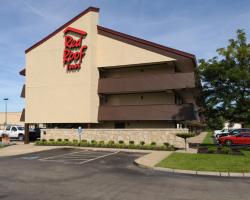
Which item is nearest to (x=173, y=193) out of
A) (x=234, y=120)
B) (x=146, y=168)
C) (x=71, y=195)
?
(x=71, y=195)

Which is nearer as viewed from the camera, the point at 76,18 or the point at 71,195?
the point at 71,195

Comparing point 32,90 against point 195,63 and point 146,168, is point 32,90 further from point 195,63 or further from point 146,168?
point 146,168

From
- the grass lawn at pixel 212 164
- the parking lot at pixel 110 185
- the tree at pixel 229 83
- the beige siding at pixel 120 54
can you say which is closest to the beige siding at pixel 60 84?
the beige siding at pixel 120 54

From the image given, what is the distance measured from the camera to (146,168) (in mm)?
14656

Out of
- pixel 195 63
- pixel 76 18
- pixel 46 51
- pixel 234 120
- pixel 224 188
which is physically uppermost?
pixel 76 18

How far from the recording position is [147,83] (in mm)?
29688

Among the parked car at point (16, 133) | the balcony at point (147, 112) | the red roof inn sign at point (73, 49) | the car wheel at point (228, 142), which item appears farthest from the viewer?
the parked car at point (16, 133)

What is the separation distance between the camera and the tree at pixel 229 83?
24.8 meters

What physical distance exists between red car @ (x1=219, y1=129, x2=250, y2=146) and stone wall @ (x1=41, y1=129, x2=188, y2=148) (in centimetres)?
668

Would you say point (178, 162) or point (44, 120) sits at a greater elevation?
point (44, 120)

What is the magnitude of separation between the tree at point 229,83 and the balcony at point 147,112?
6.15ft

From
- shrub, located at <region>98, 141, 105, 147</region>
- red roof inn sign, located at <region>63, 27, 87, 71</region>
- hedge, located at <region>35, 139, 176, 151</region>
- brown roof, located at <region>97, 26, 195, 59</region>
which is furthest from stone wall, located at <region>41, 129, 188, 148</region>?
brown roof, located at <region>97, 26, 195, 59</region>

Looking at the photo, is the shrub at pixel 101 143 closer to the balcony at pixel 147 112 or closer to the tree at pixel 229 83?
the balcony at pixel 147 112

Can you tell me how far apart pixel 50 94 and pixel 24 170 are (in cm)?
1989
